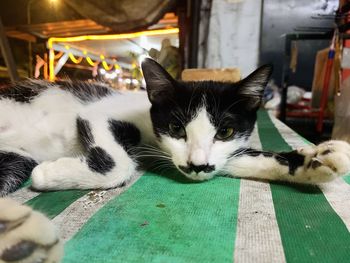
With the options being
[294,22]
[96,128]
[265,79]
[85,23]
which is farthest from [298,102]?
[96,128]

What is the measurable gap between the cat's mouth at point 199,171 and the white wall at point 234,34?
2892 millimetres

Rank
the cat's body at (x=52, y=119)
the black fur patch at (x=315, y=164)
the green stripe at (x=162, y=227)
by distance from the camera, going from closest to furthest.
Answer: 1. the green stripe at (x=162, y=227)
2. the black fur patch at (x=315, y=164)
3. the cat's body at (x=52, y=119)

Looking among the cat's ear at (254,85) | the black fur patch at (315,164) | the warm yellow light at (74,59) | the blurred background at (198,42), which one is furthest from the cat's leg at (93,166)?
the warm yellow light at (74,59)

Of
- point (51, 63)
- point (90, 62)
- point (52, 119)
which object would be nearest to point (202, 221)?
point (52, 119)

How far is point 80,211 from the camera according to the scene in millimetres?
749

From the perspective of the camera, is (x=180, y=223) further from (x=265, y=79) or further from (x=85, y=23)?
(x=85, y=23)

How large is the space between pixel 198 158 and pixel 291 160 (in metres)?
0.30

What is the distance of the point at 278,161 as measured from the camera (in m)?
0.96

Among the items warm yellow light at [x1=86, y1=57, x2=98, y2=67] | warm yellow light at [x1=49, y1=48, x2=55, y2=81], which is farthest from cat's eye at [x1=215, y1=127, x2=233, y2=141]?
warm yellow light at [x1=86, y1=57, x2=98, y2=67]

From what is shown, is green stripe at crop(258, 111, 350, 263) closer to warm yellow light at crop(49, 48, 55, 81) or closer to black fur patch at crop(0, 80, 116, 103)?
black fur patch at crop(0, 80, 116, 103)

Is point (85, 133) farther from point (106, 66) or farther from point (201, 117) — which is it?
point (106, 66)

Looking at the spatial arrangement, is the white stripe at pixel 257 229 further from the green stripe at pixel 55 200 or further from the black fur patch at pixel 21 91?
the black fur patch at pixel 21 91

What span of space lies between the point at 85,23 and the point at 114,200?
294 centimetres

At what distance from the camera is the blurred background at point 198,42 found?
2488 millimetres
